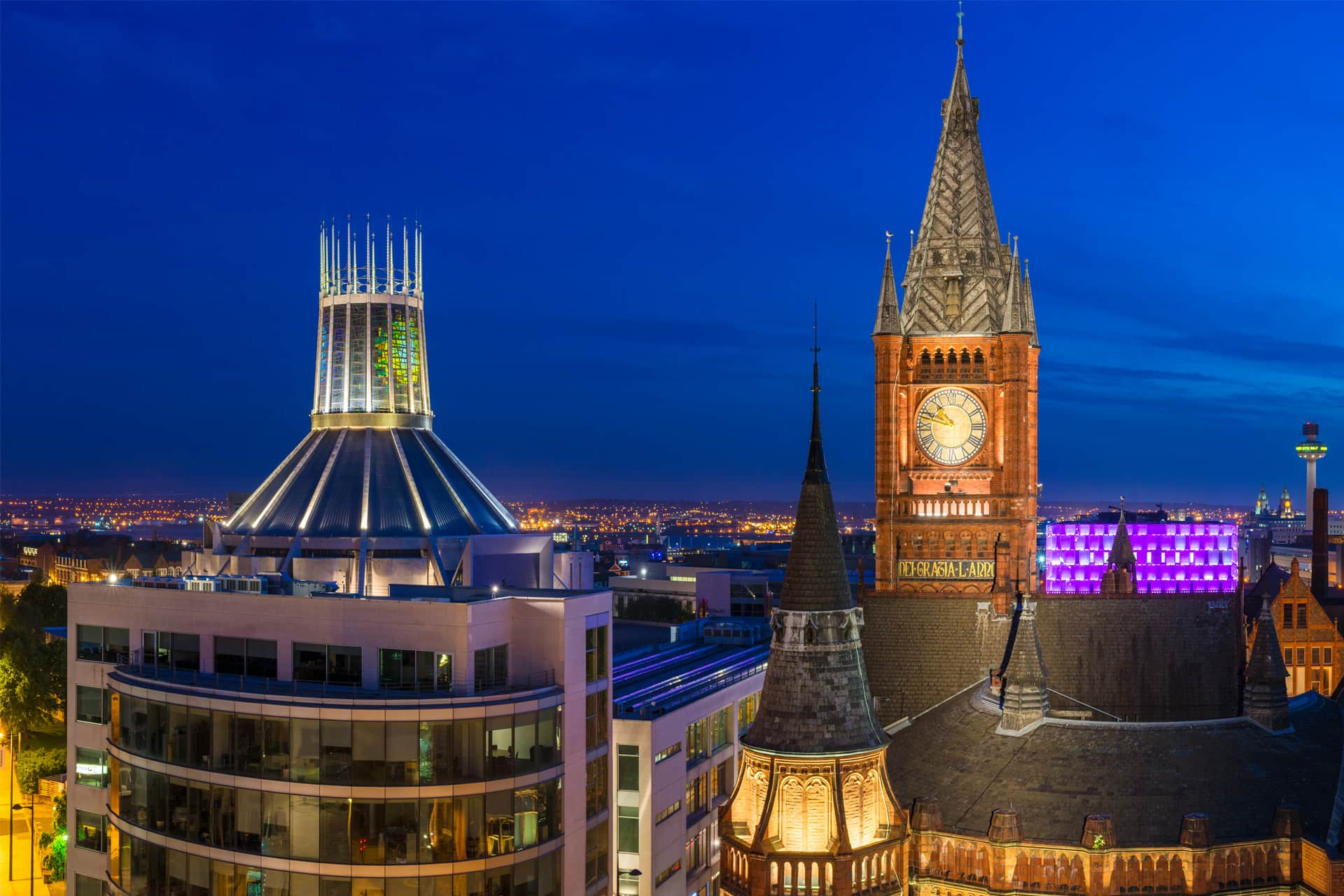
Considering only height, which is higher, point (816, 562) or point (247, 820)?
point (816, 562)

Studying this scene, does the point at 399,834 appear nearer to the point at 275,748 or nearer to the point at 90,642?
the point at 275,748

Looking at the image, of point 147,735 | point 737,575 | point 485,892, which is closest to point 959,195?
point 485,892

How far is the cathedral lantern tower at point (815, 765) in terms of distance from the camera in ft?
132

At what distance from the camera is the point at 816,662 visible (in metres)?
41.9

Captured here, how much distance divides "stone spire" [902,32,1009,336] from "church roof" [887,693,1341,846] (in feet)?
104

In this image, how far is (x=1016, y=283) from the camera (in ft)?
241

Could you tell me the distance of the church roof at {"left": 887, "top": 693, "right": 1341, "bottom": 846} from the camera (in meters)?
41.8

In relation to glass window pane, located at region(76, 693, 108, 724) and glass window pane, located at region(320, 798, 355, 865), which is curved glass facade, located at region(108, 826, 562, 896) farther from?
glass window pane, located at region(76, 693, 108, 724)

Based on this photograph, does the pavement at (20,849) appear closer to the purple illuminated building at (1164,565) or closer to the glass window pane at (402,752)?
the glass window pane at (402,752)

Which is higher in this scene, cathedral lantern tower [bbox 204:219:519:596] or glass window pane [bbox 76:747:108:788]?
cathedral lantern tower [bbox 204:219:519:596]

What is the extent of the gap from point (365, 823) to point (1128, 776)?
2869 cm

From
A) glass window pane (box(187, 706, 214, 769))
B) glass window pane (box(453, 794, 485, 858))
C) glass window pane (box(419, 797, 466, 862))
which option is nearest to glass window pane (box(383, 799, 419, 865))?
glass window pane (box(419, 797, 466, 862))

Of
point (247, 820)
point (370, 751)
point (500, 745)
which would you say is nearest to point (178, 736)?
point (247, 820)

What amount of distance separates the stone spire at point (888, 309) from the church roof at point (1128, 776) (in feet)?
99.5
